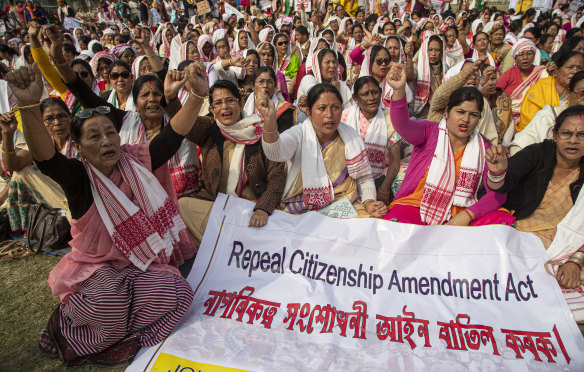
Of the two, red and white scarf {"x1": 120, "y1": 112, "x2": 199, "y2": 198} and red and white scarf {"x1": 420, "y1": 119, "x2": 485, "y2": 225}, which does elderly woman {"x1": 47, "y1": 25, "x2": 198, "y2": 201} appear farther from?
red and white scarf {"x1": 420, "y1": 119, "x2": 485, "y2": 225}

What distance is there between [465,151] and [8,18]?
19.3m

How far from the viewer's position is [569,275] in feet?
7.27

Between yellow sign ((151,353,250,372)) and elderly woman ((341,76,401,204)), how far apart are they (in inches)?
89.7

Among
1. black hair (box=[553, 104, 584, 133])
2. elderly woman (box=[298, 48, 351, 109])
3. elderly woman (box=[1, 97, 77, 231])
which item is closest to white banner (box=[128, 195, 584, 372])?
black hair (box=[553, 104, 584, 133])

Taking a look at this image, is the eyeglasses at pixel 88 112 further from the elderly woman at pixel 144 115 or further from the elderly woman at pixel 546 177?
the elderly woman at pixel 546 177

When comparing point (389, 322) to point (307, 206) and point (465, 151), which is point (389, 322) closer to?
point (307, 206)

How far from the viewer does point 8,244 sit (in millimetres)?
3205

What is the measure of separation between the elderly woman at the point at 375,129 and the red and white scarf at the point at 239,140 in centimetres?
122

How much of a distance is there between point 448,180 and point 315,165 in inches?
42.1

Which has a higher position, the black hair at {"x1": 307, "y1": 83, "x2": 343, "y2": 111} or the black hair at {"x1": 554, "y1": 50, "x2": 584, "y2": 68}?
the black hair at {"x1": 554, "y1": 50, "x2": 584, "y2": 68}

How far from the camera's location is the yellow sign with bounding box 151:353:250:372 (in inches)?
71.8

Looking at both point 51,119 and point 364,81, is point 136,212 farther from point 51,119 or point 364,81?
point 364,81

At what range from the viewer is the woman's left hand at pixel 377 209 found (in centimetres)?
286

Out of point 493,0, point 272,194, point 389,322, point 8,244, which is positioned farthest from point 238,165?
point 493,0
